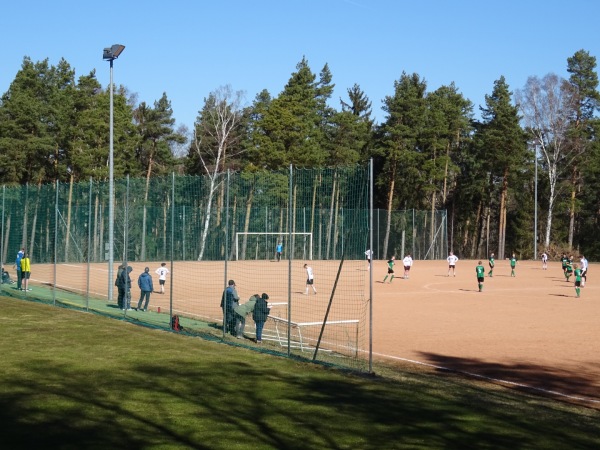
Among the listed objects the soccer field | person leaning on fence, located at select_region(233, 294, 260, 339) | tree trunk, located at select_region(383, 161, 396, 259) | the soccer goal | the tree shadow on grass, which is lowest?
the tree shadow on grass

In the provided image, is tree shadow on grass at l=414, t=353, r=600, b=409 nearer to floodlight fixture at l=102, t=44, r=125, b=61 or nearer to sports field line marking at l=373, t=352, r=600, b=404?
sports field line marking at l=373, t=352, r=600, b=404

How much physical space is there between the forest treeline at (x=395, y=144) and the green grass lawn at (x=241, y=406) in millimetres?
53809

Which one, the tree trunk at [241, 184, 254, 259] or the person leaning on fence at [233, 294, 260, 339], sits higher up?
the tree trunk at [241, 184, 254, 259]

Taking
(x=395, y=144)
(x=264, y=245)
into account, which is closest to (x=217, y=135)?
(x=395, y=144)

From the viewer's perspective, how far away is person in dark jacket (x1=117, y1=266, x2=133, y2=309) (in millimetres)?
22078

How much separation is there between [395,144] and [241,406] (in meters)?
72.0

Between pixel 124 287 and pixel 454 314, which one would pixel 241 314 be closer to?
pixel 124 287

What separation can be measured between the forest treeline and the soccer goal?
38723 mm

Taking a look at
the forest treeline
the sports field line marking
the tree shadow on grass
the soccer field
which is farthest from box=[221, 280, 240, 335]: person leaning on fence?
the forest treeline

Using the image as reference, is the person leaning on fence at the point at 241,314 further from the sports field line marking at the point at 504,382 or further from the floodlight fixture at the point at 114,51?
the floodlight fixture at the point at 114,51

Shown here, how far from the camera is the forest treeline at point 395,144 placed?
67562 millimetres

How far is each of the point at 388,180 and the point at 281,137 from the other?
1594cm

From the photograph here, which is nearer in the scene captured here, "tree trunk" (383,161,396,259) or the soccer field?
the soccer field

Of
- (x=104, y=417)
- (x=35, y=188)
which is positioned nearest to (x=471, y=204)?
(x=35, y=188)
